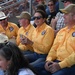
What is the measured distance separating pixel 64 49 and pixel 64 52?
0.13 ft

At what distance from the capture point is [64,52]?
3.50m

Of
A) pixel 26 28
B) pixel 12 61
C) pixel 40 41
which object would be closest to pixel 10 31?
pixel 26 28

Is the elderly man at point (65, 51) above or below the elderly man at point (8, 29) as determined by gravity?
above

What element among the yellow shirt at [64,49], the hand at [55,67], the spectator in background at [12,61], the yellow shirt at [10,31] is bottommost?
the yellow shirt at [10,31]

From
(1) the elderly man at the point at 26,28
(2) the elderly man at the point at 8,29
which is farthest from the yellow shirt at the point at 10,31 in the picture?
(1) the elderly man at the point at 26,28

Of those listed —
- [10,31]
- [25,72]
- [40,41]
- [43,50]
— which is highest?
[25,72]

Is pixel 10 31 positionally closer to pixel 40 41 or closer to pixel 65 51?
pixel 40 41

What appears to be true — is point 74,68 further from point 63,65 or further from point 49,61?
point 49,61

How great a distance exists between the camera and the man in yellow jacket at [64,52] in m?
3.37

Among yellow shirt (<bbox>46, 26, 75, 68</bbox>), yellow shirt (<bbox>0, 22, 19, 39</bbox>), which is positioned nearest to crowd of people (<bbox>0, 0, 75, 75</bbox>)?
yellow shirt (<bbox>46, 26, 75, 68</bbox>)

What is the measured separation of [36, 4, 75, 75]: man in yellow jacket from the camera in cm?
337

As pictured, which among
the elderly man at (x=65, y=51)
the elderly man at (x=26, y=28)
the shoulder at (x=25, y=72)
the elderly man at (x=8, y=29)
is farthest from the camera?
the elderly man at (x=8, y=29)

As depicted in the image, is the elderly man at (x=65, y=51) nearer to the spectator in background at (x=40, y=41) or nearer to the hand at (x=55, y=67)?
the hand at (x=55, y=67)

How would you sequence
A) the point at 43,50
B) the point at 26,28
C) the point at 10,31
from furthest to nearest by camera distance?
the point at 10,31 → the point at 26,28 → the point at 43,50
